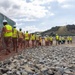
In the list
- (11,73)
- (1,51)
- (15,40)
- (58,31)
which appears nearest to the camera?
(11,73)

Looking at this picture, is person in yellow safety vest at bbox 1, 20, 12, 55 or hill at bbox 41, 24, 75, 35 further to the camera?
hill at bbox 41, 24, 75, 35

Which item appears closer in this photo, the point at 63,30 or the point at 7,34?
the point at 7,34

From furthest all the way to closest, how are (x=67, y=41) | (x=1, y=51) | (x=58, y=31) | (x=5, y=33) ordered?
(x=58, y=31) → (x=67, y=41) → (x=1, y=51) → (x=5, y=33)

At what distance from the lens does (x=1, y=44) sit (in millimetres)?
15953

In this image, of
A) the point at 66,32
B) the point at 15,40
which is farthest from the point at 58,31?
the point at 15,40

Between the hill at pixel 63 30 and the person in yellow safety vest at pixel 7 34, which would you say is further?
the hill at pixel 63 30

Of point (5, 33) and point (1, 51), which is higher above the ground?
point (5, 33)

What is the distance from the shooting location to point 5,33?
14859mm

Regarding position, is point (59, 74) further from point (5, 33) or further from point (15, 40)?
point (15, 40)

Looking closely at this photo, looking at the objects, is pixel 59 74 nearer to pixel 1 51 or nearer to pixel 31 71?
pixel 31 71

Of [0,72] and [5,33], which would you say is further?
[5,33]

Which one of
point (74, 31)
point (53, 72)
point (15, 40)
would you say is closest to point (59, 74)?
point (53, 72)

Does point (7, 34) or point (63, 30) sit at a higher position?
point (7, 34)

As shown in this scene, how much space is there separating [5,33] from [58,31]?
11043 cm
